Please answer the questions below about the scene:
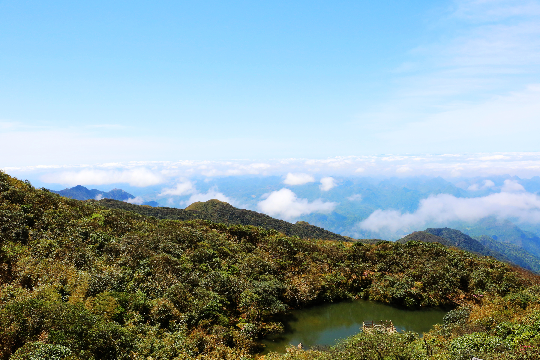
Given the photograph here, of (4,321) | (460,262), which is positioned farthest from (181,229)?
(460,262)

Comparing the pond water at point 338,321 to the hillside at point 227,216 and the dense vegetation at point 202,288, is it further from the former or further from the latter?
the hillside at point 227,216

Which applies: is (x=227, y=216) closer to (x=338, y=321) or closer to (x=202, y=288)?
(x=338, y=321)

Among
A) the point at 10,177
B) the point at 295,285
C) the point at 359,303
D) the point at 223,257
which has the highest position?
the point at 10,177

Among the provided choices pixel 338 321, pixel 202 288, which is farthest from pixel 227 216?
pixel 202 288

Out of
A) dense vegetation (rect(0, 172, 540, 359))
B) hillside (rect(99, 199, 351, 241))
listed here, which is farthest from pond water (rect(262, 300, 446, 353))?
hillside (rect(99, 199, 351, 241))

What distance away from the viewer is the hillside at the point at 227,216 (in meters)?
94.5

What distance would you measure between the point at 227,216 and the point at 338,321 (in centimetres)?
8902

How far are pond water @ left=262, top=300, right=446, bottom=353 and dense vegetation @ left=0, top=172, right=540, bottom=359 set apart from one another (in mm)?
1103

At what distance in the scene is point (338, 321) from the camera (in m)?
27.9

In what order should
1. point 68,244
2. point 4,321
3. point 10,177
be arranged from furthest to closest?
point 10,177, point 68,244, point 4,321

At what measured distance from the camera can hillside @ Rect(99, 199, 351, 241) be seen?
94500 millimetres

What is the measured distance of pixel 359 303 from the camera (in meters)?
32.2

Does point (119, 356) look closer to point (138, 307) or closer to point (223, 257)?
point (138, 307)

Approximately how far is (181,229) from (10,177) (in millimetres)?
23240
